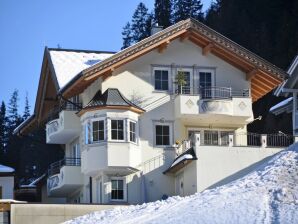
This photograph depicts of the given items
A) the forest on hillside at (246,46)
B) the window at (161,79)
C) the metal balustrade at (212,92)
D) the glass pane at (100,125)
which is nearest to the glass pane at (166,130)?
the metal balustrade at (212,92)

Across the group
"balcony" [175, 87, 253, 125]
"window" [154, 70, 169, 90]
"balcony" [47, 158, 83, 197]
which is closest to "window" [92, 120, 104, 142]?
"balcony" [47, 158, 83, 197]

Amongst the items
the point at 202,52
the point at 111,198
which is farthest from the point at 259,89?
the point at 111,198

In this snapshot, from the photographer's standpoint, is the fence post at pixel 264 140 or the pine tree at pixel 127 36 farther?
the pine tree at pixel 127 36

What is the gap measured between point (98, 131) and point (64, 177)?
3489mm

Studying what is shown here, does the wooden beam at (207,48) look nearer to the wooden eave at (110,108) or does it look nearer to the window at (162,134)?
the window at (162,134)

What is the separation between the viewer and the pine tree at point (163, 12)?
9200cm

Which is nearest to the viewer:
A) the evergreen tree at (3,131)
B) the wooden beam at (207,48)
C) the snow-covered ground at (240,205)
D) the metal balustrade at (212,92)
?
the snow-covered ground at (240,205)

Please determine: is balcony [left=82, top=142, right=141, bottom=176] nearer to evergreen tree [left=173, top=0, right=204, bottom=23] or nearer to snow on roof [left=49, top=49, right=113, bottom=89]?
snow on roof [left=49, top=49, right=113, bottom=89]

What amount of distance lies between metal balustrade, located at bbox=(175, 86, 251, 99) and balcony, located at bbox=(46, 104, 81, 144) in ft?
16.7

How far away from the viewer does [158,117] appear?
48812 mm

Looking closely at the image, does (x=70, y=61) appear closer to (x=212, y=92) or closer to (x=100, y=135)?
(x=100, y=135)

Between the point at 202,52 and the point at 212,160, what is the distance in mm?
6853

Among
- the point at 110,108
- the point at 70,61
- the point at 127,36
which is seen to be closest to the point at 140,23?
the point at 127,36

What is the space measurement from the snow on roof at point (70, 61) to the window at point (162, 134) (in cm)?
452
